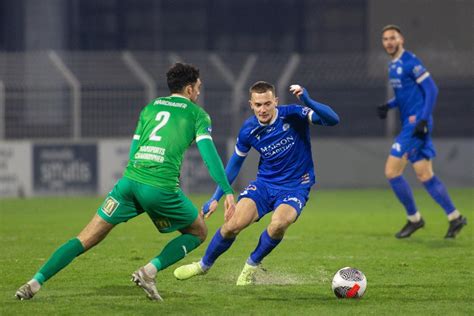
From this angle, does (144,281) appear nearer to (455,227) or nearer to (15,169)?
(455,227)

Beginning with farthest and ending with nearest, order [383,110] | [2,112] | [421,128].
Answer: [2,112] < [383,110] < [421,128]

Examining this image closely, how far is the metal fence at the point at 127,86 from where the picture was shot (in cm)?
2039

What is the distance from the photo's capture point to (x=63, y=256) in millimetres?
7695

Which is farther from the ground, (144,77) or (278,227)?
(278,227)

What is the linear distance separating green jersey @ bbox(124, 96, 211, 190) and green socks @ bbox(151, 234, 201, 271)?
420 mm

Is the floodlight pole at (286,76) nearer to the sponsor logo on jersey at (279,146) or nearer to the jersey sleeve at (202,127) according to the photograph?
the sponsor logo on jersey at (279,146)

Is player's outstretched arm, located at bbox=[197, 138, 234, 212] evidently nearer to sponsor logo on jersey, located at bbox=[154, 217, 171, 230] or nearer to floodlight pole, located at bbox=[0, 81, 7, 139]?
sponsor logo on jersey, located at bbox=[154, 217, 171, 230]

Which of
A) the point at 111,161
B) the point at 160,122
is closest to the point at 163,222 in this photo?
the point at 160,122

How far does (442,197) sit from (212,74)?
9.28 m

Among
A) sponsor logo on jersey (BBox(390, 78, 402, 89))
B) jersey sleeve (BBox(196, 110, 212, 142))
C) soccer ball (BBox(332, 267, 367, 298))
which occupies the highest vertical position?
jersey sleeve (BBox(196, 110, 212, 142))

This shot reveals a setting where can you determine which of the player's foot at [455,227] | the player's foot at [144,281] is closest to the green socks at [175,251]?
the player's foot at [144,281]

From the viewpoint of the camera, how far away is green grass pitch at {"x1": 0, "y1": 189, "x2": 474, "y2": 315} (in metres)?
7.60

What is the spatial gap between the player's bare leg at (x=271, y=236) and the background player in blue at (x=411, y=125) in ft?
12.4

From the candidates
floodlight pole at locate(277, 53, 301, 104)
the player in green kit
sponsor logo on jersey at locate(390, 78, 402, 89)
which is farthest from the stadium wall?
the player in green kit
